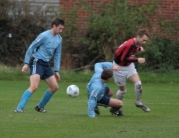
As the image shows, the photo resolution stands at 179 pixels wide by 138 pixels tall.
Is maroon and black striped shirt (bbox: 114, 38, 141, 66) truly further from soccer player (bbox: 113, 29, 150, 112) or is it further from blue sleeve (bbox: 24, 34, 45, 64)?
blue sleeve (bbox: 24, 34, 45, 64)

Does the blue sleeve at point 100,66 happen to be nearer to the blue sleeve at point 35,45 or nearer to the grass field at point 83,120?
the grass field at point 83,120

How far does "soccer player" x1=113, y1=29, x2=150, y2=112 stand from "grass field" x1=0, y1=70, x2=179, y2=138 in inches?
18.3

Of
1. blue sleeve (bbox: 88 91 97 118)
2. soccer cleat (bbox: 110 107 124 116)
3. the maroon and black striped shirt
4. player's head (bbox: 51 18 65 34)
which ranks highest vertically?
player's head (bbox: 51 18 65 34)

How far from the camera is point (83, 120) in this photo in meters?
12.4

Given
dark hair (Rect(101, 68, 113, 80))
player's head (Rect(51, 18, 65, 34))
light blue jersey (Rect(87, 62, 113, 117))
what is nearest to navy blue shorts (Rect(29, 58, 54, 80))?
player's head (Rect(51, 18, 65, 34))

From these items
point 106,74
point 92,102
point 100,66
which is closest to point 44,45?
point 100,66

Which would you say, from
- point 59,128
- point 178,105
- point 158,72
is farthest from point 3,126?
point 158,72

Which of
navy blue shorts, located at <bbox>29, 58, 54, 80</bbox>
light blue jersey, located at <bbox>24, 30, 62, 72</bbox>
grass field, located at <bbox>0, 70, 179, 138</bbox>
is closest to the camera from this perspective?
grass field, located at <bbox>0, 70, 179, 138</bbox>

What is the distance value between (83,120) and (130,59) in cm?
199

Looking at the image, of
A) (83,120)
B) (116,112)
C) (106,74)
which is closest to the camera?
(83,120)

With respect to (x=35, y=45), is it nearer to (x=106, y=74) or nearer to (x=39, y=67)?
(x=39, y=67)

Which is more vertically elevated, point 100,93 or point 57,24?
point 57,24

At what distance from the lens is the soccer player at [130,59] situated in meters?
13.7

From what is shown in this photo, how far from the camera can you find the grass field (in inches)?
419
